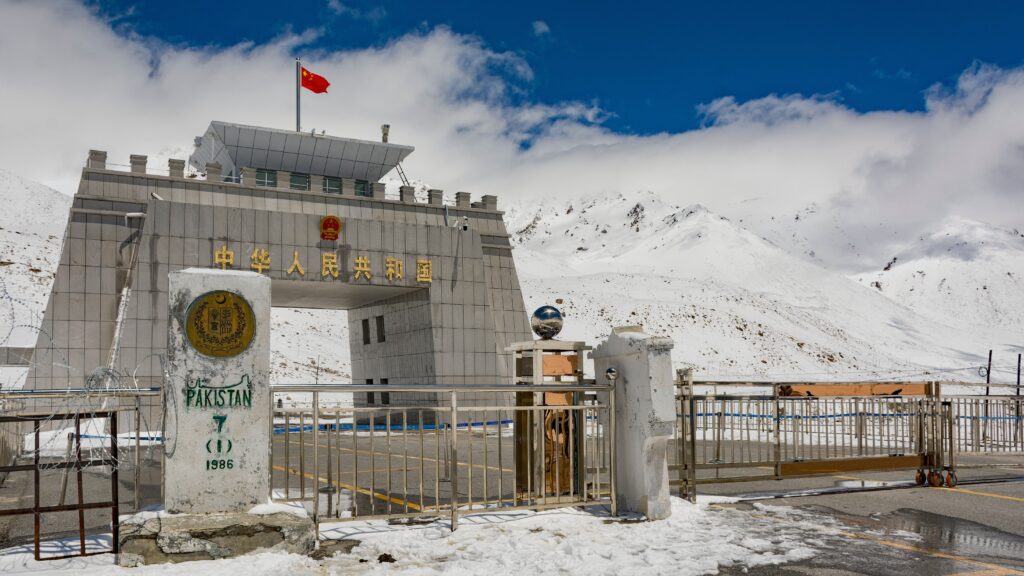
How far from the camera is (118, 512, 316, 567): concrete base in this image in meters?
7.28

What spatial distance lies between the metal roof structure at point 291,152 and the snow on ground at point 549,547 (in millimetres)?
28995

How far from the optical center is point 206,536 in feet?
24.5

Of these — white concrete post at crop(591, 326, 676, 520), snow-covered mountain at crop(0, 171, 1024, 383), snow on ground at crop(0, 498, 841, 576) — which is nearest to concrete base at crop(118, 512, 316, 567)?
snow on ground at crop(0, 498, 841, 576)

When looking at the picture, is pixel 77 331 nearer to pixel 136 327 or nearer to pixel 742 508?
pixel 136 327

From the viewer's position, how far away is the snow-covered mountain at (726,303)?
224ft

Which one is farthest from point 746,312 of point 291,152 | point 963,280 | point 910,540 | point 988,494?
point 963,280

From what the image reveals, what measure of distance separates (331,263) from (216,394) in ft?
73.9

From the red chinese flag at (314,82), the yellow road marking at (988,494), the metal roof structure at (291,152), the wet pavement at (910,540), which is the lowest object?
the yellow road marking at (988,494)

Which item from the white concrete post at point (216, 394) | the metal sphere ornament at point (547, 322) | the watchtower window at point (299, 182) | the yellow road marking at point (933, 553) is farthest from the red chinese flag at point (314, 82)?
the yellow road marking at point (933, 553)

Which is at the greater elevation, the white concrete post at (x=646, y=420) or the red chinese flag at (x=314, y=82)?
the red chinese flag at (x=314, y=82)

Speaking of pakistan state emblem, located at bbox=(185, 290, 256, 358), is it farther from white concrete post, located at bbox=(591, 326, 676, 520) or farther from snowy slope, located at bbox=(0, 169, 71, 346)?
snowy slope, located at bbox=(0, 169, 71, 346)

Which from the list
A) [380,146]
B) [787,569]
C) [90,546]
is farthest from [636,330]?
[380,146]

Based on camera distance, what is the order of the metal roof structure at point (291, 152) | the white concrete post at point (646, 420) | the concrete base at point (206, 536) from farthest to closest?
the metal roof structure at point (291, 152) → the white concrete post at point (646, 420) → the concrete base at point (206, 536)

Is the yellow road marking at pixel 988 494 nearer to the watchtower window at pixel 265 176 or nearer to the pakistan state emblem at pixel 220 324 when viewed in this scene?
the pakistan state emblem at pixel 220 324
